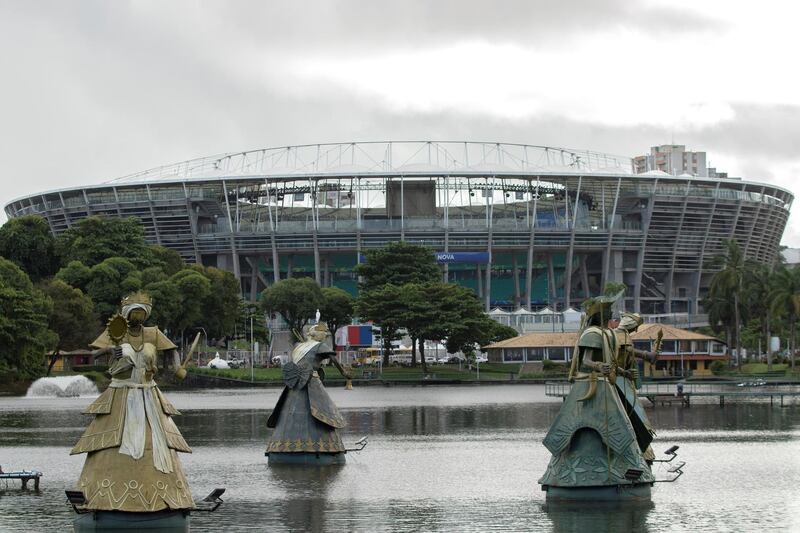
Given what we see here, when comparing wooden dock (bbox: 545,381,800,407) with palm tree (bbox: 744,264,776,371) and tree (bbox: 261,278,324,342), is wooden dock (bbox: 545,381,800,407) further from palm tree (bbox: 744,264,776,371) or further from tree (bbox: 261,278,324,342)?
tree (bbox: 261,278,324,342)

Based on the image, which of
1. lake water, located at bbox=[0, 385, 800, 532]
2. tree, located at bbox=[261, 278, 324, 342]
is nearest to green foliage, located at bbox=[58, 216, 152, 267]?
tree, located at bbox=[261, 278, 324, 342]

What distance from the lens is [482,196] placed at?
7121 inches

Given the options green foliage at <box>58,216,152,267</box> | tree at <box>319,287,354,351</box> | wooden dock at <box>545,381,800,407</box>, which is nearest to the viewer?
wooden dock at <box>545,381,800,407</box>

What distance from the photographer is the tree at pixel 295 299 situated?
14175 cm

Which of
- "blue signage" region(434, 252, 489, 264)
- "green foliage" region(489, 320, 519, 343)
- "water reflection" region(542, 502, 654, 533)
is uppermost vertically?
"blue signage" region(434, 252, 489, 264)

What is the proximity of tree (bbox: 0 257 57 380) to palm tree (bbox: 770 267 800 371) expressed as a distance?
57.6 metres

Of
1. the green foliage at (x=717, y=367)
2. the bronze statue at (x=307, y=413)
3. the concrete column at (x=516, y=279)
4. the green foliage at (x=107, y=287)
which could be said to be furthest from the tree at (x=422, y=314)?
the bronze statue at (x=307, y=413)

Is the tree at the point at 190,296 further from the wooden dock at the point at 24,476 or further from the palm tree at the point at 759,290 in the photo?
the wooden dock at the point at 24,476

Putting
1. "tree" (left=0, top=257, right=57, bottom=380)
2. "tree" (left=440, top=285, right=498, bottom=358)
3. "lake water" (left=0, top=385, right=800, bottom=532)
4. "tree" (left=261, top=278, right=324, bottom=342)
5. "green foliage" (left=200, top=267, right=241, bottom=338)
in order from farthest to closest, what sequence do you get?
"tree" (left=261, top=278, right=324, bottom=342)
"green foliage" (left=200, top=267, right=241, bottom=338)
"tree" (left=440, top=285, right=498, bottom=358)
"tree" (left=0, top=257, right=57, bottom=380)
"lake water" (left=0, top=385, right=800, bottom=532)

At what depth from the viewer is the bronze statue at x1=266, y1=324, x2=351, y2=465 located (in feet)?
124

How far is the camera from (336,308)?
→ 144m

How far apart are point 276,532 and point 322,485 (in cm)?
760

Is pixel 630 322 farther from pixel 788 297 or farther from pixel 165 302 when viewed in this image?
pixel 788 297

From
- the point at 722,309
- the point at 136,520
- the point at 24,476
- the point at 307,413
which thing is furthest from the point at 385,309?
the point at 136,520
